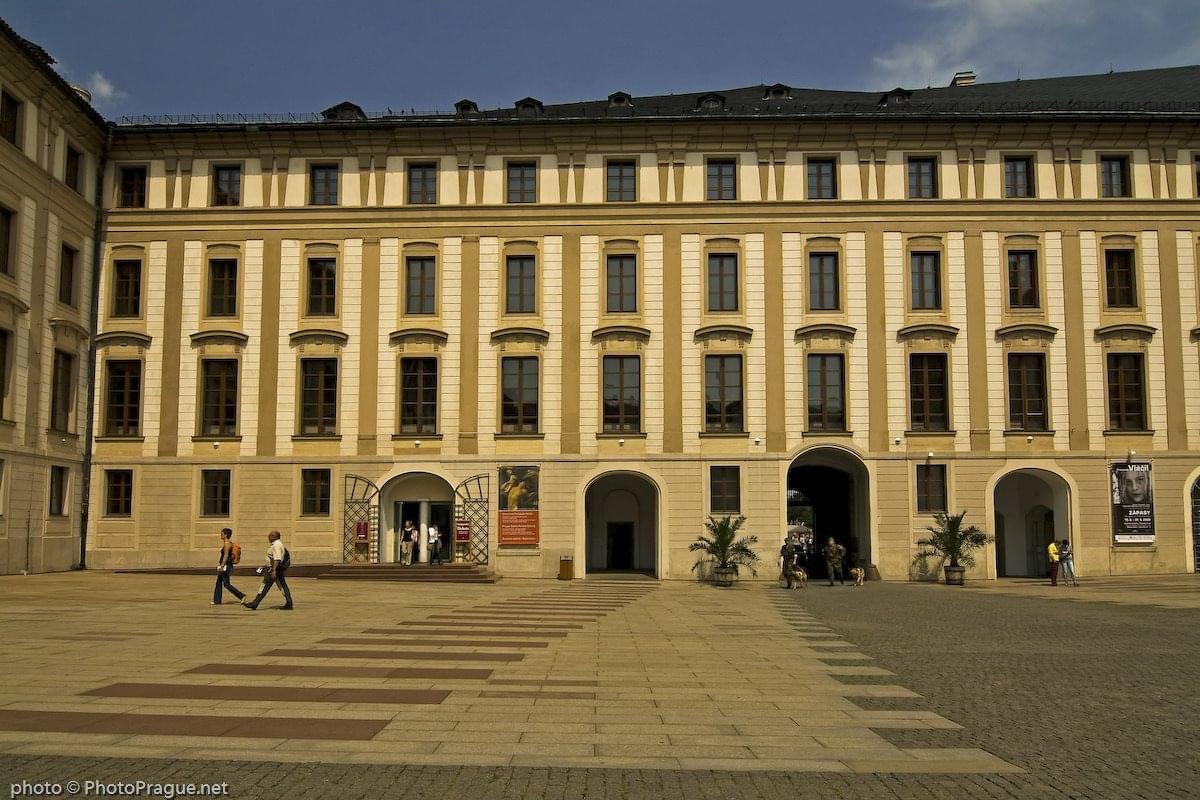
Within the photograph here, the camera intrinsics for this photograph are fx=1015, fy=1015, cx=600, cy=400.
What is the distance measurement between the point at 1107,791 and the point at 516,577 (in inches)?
1223

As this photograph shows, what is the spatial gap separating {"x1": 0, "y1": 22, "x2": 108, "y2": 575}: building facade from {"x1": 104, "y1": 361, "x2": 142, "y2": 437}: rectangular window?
0.78m

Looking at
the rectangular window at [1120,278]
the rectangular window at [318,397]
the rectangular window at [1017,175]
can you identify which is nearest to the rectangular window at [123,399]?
the rectangular window at [318,397]

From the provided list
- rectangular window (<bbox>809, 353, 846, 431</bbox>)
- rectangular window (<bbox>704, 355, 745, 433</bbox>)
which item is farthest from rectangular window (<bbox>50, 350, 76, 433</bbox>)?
Answer: rectangular window (<bbox>809, 353, 846, 431</bbox>)

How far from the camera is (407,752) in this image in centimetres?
884

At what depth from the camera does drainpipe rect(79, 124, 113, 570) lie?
123 feet

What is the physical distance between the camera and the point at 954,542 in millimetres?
36344

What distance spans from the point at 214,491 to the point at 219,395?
3648mm

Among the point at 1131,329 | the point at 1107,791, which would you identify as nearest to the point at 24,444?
the point at 1107,791

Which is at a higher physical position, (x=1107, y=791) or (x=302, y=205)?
(x=302, y=205)

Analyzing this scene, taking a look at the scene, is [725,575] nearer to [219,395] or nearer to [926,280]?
[926,280]

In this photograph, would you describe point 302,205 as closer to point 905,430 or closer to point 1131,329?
point 905,430

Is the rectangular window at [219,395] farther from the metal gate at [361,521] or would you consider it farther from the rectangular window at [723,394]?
the rectangular window at [723,394]

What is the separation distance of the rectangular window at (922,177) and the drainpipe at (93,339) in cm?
3084

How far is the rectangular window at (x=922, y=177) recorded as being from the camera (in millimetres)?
39219
